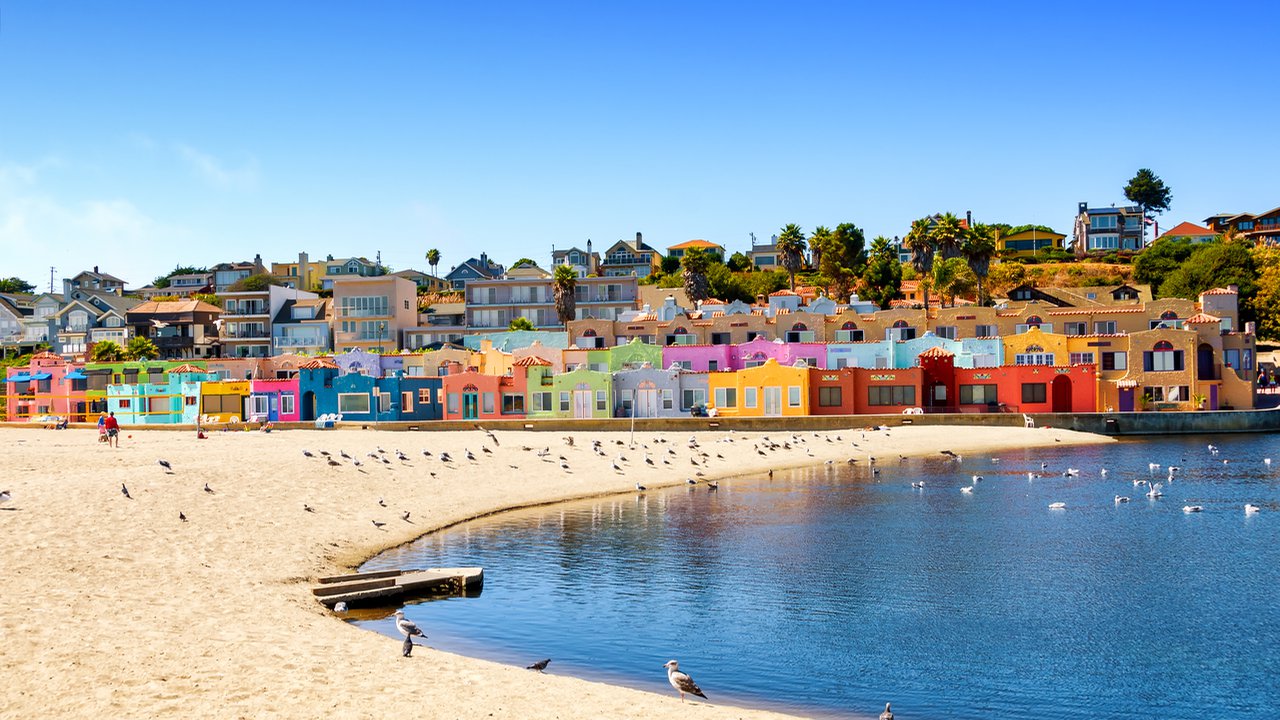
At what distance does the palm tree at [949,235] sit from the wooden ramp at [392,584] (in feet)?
271

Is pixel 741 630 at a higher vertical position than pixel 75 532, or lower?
lower

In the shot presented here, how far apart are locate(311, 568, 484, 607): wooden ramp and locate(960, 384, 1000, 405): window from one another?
58.4 meters

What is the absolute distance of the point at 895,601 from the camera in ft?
85.9

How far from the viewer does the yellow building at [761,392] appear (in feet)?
252

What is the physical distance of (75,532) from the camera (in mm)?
25906

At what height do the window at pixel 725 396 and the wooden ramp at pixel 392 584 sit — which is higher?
the window at pixel 725 396

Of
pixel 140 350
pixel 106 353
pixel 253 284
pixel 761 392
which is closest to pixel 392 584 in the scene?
pixel 761 392

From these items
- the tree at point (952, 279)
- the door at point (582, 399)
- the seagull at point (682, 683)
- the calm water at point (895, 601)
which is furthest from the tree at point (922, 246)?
the seagull at point (682, 683)

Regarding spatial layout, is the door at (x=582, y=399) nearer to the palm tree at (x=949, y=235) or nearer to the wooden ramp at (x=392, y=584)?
the palm tree at (x=949, y=235)

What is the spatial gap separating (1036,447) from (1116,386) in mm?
15292

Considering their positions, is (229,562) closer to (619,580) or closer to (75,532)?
(75,532)

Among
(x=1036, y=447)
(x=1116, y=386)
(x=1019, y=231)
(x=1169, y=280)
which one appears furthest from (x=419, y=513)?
(x=1019, y=231)

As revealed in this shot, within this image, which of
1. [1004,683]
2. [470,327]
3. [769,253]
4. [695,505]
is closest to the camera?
[1004,683]

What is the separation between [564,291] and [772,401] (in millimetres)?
36232
